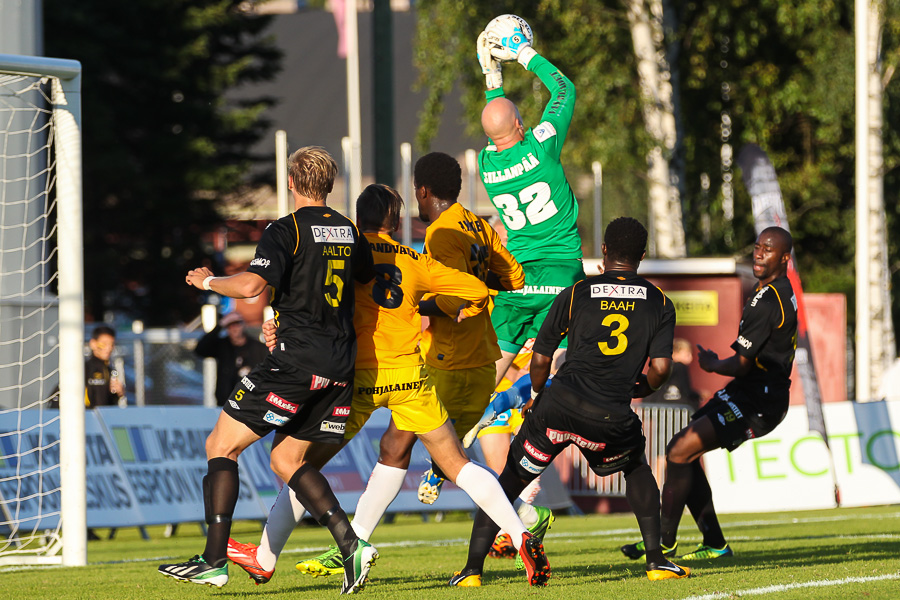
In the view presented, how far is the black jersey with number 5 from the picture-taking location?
5.92 m

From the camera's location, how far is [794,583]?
6293 millimetres

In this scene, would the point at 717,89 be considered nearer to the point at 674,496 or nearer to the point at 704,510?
the point at 704,510

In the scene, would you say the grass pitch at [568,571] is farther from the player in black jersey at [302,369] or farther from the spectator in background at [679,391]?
the spectator in background at [679,391]

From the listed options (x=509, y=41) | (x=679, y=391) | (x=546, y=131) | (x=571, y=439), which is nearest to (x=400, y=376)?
(x=571, y=439)

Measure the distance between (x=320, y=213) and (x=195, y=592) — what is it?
2179mm

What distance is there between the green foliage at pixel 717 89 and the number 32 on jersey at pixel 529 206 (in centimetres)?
1588

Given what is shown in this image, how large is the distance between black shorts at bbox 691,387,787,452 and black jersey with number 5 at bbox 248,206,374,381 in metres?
2.91

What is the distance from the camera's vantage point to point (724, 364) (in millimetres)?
7699

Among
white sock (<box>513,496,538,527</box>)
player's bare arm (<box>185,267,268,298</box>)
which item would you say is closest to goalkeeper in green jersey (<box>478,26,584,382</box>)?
white sock (<box>513,496,538,527</box>)

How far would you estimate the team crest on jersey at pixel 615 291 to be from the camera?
6.38 m

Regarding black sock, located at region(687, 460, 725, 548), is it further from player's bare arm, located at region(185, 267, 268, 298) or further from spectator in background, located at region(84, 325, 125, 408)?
spectator in background, located at region(84, 325, 125, 408)

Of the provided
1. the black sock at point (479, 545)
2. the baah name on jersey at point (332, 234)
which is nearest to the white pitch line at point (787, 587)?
the black sock at point (479, 545)

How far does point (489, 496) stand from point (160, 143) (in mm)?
24770

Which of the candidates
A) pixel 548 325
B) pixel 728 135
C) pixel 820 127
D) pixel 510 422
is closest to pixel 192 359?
pixel 728 135
